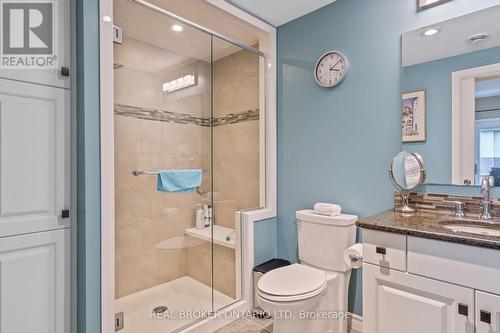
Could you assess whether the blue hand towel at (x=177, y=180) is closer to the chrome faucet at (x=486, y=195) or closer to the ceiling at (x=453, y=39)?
the ceiling at (x=453, y=39)

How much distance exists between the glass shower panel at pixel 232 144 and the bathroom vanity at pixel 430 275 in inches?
47.1

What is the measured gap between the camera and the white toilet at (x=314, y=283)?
5.22 ft

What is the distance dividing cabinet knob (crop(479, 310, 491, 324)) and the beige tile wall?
1.64 meters

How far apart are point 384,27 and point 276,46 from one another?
93cm

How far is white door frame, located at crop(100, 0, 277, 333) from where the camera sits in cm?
148

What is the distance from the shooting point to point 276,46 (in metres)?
2.50

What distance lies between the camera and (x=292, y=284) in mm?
1685

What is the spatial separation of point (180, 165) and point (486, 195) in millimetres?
2035

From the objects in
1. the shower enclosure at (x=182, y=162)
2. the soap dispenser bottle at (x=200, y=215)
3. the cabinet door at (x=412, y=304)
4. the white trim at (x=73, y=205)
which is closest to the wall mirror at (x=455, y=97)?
the cabinet door at (x=412, y=304)

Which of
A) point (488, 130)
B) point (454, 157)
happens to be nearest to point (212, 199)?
point (454, 157)

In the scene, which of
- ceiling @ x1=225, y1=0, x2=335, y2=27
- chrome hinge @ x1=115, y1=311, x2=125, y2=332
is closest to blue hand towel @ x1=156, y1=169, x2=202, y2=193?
chrome hinge @ x1=115, y1=311, x2=125, y2=332

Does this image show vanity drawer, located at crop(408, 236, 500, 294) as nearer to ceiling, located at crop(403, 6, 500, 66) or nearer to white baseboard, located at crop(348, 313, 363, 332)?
white baseboard, located at crop(348, 313, 363, 332)

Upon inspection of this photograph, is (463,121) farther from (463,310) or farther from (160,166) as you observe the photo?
(160,166)

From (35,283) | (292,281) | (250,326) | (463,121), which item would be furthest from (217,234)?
(463,121)
